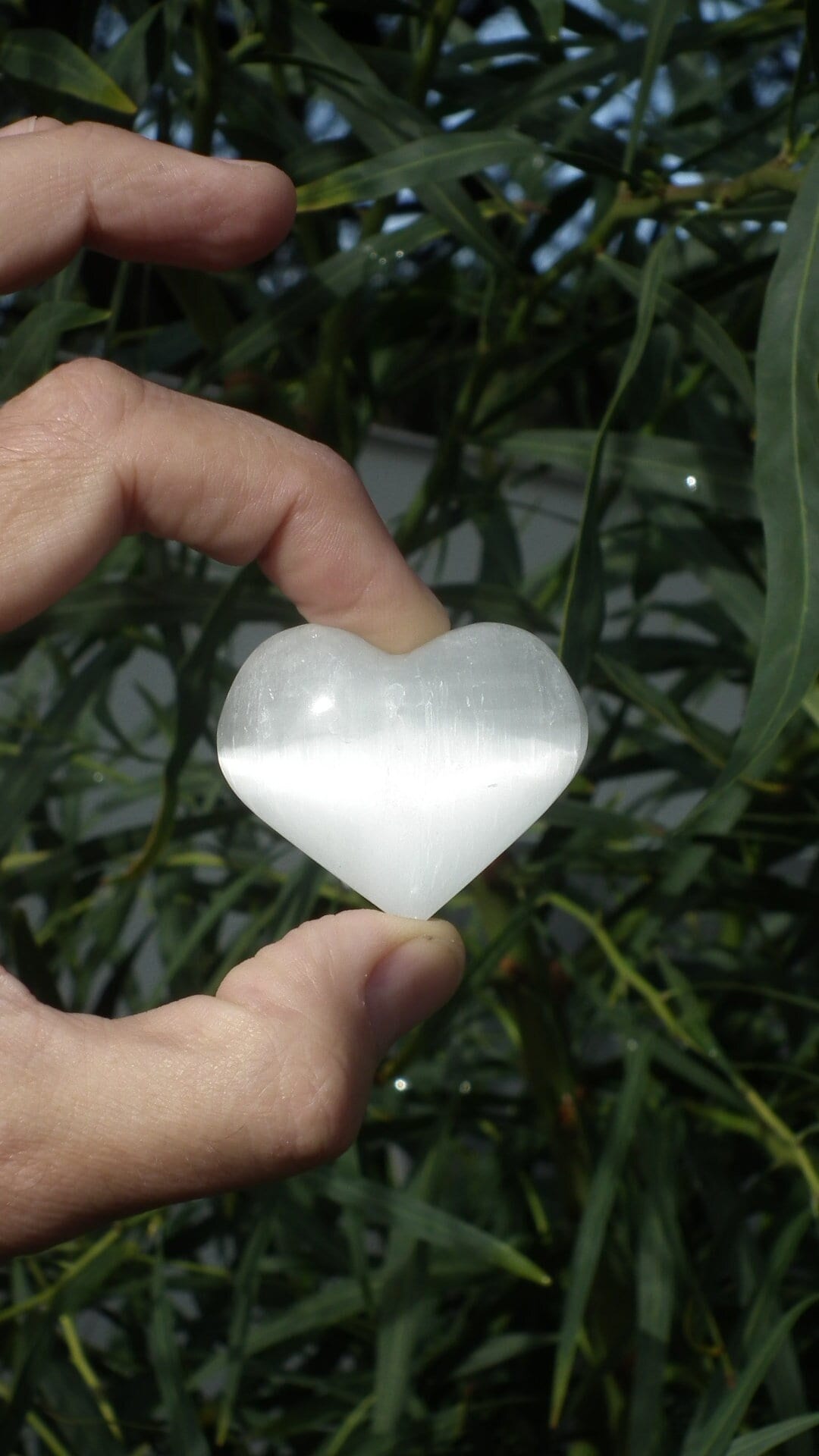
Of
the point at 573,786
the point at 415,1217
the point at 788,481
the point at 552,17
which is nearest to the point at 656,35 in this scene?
the point at 552,17

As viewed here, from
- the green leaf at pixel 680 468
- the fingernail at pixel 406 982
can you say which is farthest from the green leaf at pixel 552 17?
the fingernail at pixel 406 982

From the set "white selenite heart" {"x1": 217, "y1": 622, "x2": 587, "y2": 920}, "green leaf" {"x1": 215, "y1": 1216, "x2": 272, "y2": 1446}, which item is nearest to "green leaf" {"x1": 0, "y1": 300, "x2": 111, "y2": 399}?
"white selenite heart" {"x1": 217, "y1": 622, "x2": 587, "y2": 920}

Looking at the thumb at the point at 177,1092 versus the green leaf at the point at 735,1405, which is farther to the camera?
the green leaf at the point at 735,1405

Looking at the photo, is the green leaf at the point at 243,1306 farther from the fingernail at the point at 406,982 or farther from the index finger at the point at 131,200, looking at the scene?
the index finger at the point at 131,200

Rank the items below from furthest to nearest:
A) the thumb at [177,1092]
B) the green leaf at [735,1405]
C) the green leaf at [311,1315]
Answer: the green leaf at [311,1315]
the green leaf at [735,1405]
the thumb at [177,1092]

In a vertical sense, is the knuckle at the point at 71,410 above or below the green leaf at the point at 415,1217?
above

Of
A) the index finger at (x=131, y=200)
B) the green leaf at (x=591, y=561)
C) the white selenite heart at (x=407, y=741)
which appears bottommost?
the white selenite heart at (x=407, y=741)

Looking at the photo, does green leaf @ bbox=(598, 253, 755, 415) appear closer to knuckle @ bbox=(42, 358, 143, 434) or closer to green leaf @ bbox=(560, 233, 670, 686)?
green leaf @ bbox=(560, 233, 670, 686)

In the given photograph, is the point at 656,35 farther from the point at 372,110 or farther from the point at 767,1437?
the point at 767,1437
